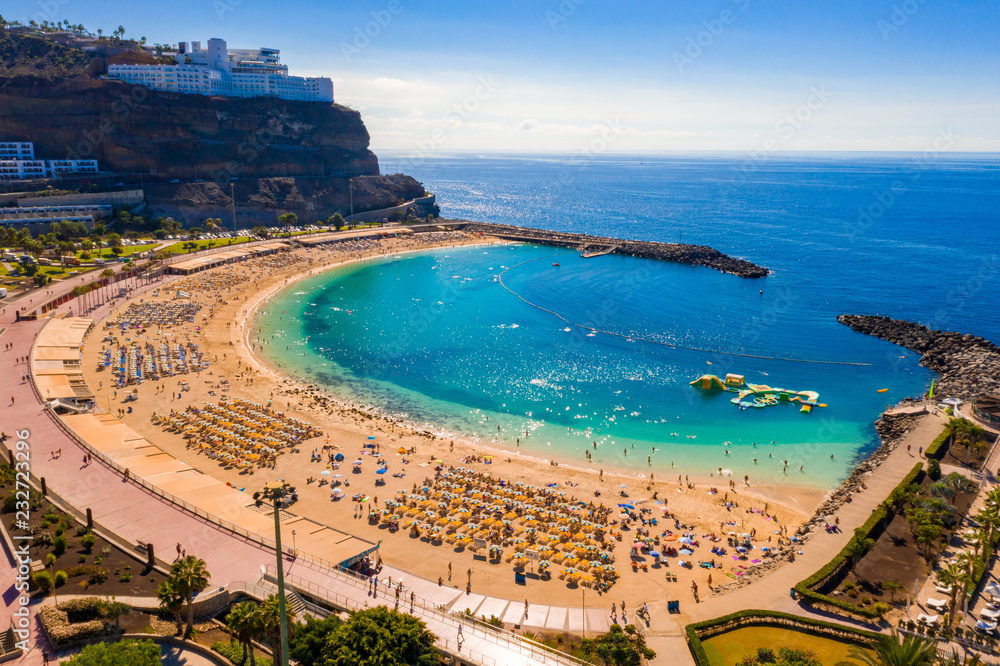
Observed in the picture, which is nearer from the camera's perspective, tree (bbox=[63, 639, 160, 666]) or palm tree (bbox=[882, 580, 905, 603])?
tree (bbox=[63, 639, 160, 666])

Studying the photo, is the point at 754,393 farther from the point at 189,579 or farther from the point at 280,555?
the point at 280,555

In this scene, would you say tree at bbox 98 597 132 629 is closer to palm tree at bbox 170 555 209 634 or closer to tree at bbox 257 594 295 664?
palm tree at bbox 170 555 209 634

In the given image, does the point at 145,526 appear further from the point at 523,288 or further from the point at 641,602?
the point at 523,288

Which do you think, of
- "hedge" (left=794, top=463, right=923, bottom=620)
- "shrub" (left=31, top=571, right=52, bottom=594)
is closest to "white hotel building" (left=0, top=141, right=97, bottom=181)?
"shrub" (left=31, top=571, right=52, bottom=594)

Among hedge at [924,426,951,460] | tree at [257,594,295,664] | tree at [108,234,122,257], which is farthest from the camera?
tree at [108,234,122,257]

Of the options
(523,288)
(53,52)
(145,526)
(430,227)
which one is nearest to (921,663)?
(145,526)

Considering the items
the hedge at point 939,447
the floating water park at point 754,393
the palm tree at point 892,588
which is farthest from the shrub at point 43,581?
the hedge at point 939,447
